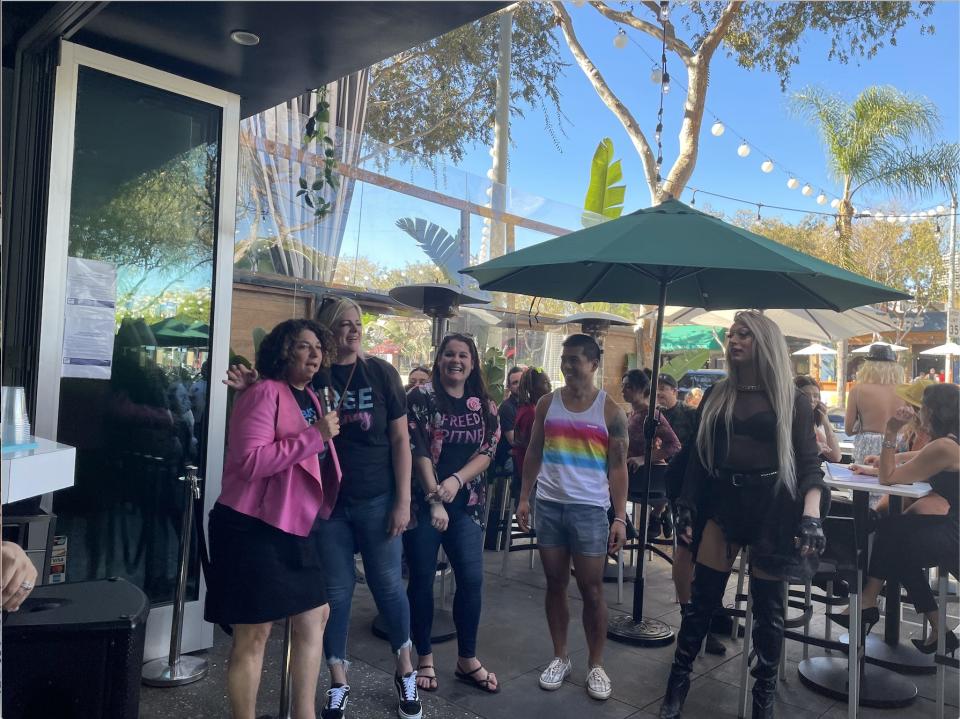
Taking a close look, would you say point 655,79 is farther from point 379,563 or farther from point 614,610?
point 379,563

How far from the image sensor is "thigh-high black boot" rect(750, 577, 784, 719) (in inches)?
123

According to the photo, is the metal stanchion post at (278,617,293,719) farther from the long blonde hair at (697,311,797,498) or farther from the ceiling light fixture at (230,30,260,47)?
the ceiling light fixture at (230,30,260,47)

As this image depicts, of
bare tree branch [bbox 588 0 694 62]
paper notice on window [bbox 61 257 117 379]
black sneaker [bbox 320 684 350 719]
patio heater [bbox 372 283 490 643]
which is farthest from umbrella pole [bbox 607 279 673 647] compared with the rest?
bare tree branch [bbox 588 0 694 62]

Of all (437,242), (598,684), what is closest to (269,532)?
(598,684)

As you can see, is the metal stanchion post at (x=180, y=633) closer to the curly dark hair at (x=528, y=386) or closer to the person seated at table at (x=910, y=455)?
the curly dark hair at (x=528, y=386)

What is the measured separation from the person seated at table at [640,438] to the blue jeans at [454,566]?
210 cm

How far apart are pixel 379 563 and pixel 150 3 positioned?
2735mm

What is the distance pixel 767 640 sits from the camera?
3.12m

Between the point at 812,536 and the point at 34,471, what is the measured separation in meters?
2.93

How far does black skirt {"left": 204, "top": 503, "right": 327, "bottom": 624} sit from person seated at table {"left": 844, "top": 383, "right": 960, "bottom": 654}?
296 cm

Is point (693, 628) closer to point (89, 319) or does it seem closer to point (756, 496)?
point (756, 496)

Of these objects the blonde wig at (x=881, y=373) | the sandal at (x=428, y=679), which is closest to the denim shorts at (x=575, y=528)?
the sandal at (x=428, y=679)

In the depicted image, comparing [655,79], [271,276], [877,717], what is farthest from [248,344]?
[655,79]

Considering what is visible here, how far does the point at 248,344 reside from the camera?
7543mm
